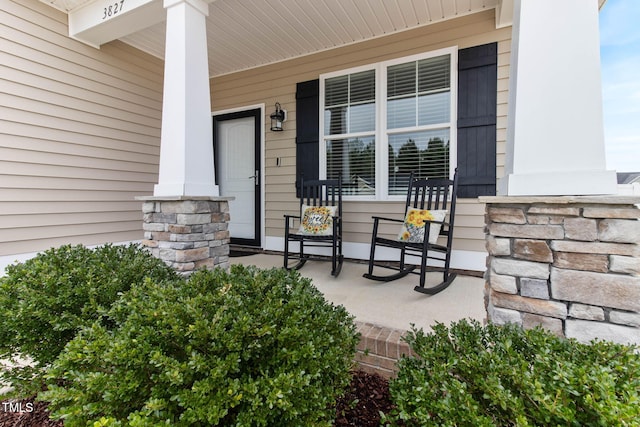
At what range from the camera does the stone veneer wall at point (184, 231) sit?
2.55 m

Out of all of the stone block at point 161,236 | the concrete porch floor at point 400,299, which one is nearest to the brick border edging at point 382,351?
the concrete porch floor at point 400,299

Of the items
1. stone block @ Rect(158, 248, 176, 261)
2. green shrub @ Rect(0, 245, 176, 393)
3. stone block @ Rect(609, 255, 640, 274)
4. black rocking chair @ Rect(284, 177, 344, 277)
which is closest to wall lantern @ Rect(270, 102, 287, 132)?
black rocking chair @ Rect(284, 177, 344, 277)

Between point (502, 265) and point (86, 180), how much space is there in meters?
4.12

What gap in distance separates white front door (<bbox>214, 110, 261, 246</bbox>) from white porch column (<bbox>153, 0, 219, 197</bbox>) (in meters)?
1.72

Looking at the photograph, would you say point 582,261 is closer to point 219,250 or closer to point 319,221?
point 319,221

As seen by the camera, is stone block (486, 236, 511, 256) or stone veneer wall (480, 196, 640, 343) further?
stone block (486, 236, 511, 256)

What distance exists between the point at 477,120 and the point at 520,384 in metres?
2.90

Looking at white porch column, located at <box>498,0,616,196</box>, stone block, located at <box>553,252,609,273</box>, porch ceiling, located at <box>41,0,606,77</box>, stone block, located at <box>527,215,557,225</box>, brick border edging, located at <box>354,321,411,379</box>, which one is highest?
porch ceiling, located at <box>41,0,606,77</box>

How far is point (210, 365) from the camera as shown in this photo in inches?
36.9

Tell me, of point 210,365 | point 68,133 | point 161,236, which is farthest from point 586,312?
point 68,133

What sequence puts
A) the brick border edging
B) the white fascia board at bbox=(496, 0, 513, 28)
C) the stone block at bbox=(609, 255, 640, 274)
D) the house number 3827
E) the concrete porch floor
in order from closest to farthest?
the stone block at bbox=(609, 255, 640, 274), the brick border edging, the concrete porch floor, the white fascia board at bbox=(496, 0, 513, 28), the house number 3827

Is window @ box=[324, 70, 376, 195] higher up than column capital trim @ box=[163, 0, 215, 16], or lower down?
lower down

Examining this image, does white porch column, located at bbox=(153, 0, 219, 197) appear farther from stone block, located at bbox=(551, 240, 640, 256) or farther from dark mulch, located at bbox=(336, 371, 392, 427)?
stone block, located at bbox=(551, 240, 640, 256)

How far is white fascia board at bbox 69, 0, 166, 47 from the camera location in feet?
9.68
